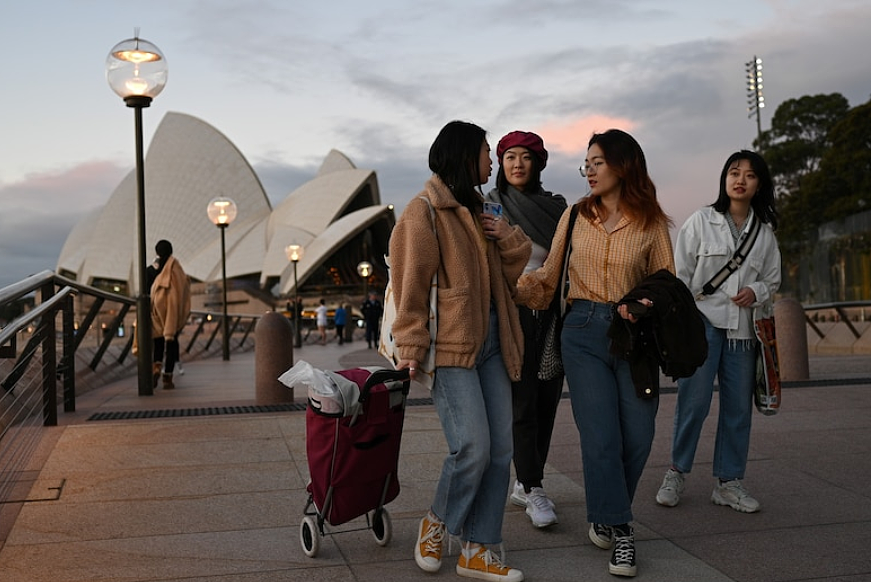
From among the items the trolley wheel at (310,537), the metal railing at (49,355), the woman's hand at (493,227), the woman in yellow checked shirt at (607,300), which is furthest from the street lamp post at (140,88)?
the woman's hand at (493,227)

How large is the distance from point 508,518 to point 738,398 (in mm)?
1131

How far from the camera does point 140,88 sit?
26.0 ft

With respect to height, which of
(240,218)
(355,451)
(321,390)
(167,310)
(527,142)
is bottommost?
(355,451)

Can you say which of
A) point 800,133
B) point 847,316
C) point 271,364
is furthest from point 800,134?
point 271,364

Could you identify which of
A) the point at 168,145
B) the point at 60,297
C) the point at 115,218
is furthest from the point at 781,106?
the point at 115,218

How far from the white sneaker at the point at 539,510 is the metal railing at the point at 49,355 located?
2.13 m

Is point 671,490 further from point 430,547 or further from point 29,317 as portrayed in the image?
point 29,317

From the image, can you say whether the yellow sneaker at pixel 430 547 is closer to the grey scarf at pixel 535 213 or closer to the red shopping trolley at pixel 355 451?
the red shopping trolley at pixel 355 451

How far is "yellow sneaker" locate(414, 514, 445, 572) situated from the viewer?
113 inches

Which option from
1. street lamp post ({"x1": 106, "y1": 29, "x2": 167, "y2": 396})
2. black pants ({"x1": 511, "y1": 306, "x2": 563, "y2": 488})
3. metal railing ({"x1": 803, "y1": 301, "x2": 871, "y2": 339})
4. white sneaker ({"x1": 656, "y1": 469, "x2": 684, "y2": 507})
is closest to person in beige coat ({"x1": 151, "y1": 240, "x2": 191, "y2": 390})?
street lamp post ({"x1": 106, "y1": 29, "x2": 167, "y2": 396})

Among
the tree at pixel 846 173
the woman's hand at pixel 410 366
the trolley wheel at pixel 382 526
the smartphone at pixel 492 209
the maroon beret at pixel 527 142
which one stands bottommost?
the trolley wheel at pixel 382 526

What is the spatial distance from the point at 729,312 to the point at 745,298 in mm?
95

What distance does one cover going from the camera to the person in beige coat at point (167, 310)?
9.16 meters

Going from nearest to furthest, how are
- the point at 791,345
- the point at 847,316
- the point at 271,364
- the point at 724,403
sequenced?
the point at 724,403 → the point at 271,364 → the point at 791,345 → the point at 847,316
